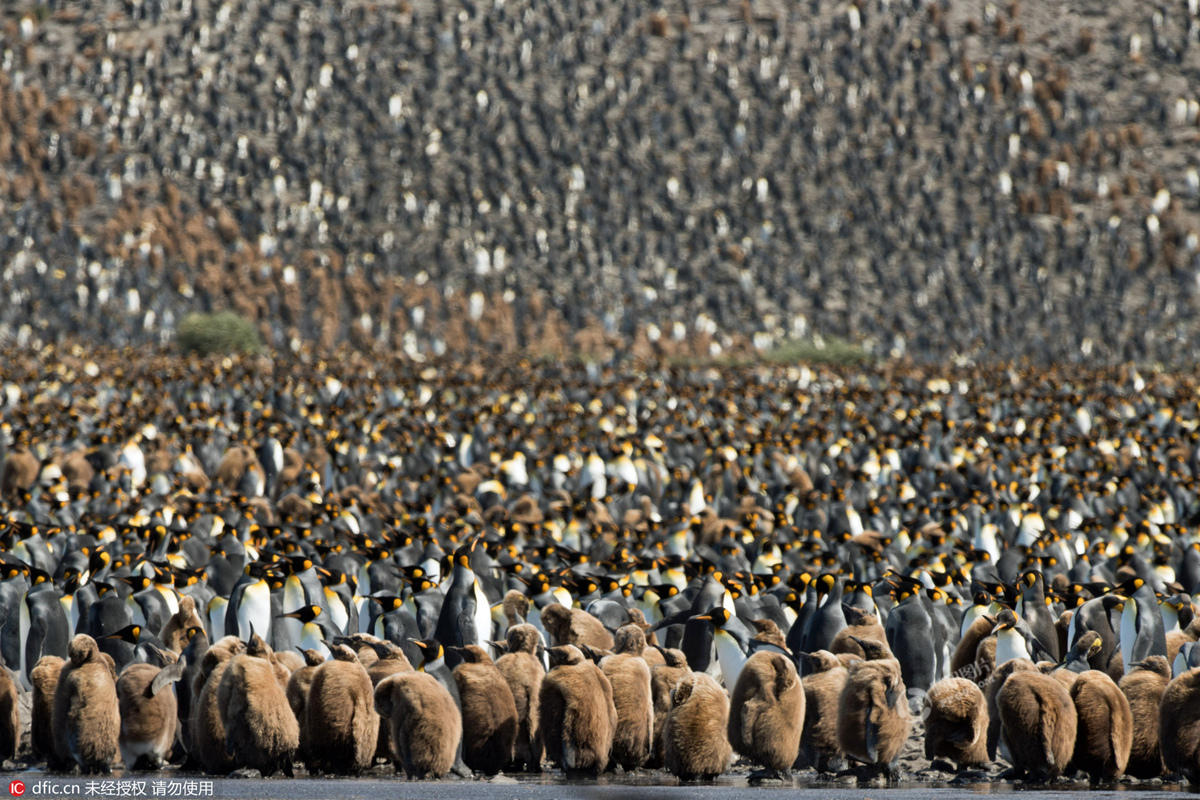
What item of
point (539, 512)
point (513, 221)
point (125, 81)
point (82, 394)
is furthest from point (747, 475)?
point (125, 81)

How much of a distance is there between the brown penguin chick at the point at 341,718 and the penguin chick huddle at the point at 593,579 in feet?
0.06

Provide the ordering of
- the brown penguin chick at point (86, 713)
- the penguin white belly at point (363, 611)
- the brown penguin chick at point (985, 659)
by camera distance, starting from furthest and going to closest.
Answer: the penguin white belly at point (363, 611), the brown penguin chick at point (985, 659), the brown penguin chick at point (86, 713)

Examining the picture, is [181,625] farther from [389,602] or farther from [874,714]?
[874,714]

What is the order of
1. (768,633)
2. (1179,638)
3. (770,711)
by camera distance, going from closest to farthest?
(770,711)
(768,633)
(1179,638)

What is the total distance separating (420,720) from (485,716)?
60 centimetres

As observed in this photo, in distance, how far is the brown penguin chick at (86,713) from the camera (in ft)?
29.1

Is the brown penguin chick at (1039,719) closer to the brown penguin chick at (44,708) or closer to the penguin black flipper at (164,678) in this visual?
the penguin black flipper at (164,678)

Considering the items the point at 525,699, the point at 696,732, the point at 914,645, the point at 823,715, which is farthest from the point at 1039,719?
the point at 914,645

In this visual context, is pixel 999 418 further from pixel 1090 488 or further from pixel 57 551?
pixel 57 551

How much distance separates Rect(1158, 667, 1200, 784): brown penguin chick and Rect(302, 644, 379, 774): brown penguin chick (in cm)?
440

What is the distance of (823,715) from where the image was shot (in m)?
9.28

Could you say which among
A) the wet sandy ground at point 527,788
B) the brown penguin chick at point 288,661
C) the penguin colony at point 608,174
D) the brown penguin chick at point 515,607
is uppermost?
the penguin colony at point 608,174

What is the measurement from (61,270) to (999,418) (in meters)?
28.3

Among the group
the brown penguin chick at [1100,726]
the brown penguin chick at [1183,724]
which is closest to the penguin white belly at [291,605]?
the brown penguin chick at [1100,726]
